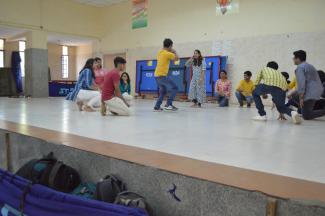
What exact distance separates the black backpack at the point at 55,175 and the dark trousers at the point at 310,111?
395 centimetres

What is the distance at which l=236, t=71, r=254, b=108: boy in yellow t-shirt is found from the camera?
821cm

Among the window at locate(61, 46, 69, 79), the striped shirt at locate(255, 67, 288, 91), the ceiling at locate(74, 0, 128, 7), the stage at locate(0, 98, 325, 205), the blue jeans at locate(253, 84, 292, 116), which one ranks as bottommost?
the stage at locate(0, 98, 325, 205)

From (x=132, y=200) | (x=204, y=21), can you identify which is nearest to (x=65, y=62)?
(x=204, y=21)

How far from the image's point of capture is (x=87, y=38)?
13227 millimetres

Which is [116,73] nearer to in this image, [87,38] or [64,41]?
[87,38]

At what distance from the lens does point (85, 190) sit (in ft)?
6.57

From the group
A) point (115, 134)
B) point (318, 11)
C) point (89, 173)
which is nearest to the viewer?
point (89, 173)

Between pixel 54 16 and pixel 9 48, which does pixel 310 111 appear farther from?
pixel 9 48

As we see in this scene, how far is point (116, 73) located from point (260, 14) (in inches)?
220

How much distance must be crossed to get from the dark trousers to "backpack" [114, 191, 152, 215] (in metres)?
3.94

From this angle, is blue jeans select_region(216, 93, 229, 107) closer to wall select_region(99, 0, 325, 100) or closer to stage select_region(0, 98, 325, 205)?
wall select_region(99, 0, 325, 100)

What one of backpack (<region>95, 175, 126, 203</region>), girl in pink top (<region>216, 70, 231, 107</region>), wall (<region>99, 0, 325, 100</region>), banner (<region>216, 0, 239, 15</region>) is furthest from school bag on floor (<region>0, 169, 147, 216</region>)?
banner (<region>216, 0, 239, 15</region>)

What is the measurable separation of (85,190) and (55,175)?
249 mm

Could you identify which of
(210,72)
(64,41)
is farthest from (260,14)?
(64,41)
